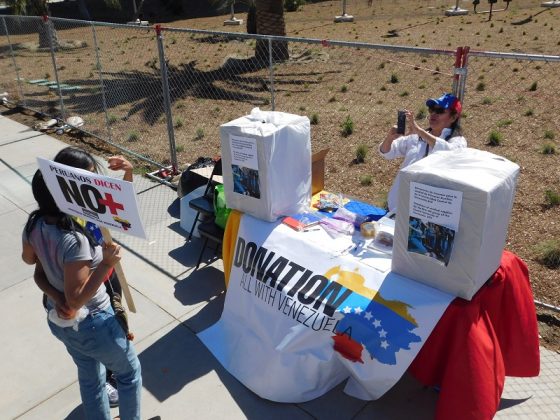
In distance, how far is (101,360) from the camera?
2523mm

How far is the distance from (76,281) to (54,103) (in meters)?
10.1

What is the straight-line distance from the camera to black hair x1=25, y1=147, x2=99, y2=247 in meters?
2.32

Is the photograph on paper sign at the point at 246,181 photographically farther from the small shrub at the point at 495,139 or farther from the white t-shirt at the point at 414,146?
the small shrub at the point at 495,139

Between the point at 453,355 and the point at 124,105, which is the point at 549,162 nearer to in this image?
the point at 453,355

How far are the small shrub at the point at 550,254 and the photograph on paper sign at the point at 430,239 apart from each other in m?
2.41

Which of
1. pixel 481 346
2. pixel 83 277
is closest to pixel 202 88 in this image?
pixel 83 277

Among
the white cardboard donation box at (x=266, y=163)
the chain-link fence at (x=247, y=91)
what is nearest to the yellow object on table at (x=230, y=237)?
the white cardboard donation box at (x=266, y=163)

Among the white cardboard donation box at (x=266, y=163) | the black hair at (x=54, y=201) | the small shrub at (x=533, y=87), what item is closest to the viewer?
the black hair at (x=54, y=201)

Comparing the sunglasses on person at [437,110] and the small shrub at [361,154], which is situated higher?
the sunglasses on person at [437,110]

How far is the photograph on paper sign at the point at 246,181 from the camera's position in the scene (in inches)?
137

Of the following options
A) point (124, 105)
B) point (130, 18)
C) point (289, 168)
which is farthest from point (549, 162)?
point (130, 18)

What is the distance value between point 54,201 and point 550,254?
407 cm

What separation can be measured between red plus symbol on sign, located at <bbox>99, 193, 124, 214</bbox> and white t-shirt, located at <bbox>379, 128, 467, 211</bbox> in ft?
6.22

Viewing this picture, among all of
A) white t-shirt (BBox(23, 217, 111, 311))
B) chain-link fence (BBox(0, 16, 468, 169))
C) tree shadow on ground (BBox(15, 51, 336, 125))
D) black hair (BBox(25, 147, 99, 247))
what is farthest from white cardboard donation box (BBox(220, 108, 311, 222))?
tree shadow on ground (BBox(15, 51, 336, 125))
